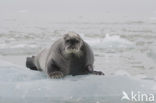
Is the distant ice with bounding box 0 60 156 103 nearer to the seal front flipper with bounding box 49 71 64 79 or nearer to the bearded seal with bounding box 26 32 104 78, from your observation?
the seal front flipper with bounding box 49 71 64 79

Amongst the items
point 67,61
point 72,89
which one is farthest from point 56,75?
point 72,89

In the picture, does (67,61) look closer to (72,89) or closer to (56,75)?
(56,75)

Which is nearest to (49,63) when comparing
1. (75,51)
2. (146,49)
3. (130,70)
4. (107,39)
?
(75,51)

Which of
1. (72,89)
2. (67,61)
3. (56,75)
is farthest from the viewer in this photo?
(67,61)

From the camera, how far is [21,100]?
4.43 metres

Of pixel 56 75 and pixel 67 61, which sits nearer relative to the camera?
pixel 56 75

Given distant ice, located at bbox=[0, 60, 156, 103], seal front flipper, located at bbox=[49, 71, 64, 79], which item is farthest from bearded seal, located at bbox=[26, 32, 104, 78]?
distant ice, located at bbox=[0, 60, 156, 103]

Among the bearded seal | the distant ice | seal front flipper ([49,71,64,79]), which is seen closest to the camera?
the distant ice

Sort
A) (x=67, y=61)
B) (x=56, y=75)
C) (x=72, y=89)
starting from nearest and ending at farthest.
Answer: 1. (x=72, y=89)
2. (x=56, y=75)
3. (x=67, y=61)

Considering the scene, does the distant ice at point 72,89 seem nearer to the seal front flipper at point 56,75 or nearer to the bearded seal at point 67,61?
the seal front flipper at point 56,75

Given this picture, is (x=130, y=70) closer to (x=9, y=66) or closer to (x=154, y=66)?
(x=154, y=66)

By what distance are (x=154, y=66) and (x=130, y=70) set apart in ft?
1.52

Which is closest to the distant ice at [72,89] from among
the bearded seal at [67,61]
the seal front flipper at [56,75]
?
→ the seal front flipper at [56,75]

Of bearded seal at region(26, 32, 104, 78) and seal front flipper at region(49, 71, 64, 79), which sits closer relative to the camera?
seal front flipper at region(49, 71, 64, 79)
